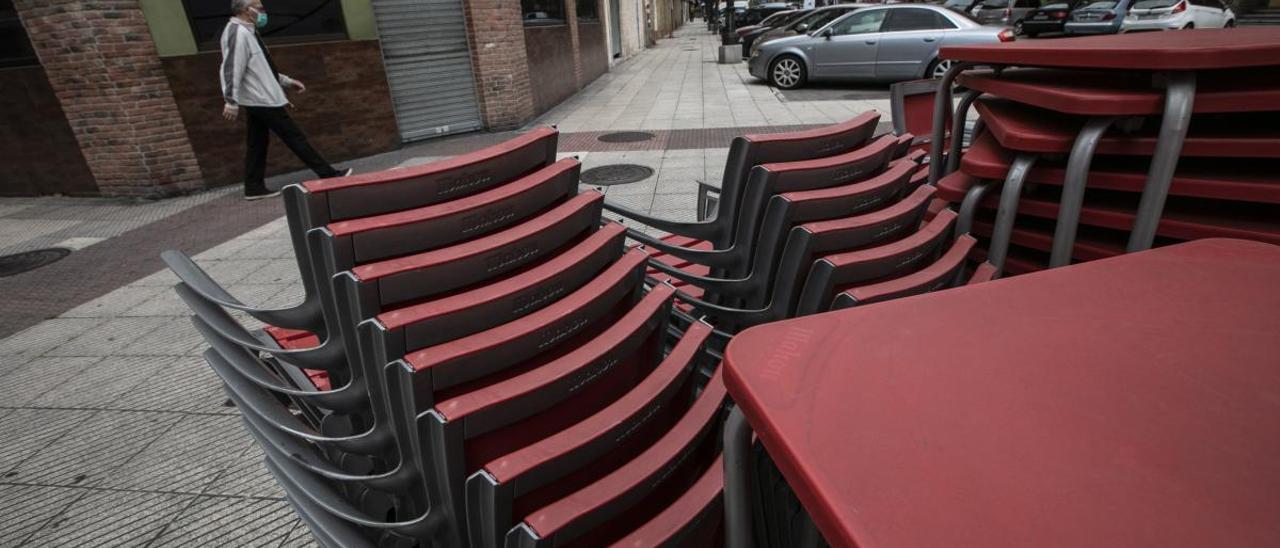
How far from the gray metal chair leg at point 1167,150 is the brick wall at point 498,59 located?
849cm

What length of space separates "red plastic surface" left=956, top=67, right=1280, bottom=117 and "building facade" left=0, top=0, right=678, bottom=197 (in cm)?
774

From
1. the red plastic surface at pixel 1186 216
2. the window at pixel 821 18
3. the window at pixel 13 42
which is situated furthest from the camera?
the window at pixel 821 18

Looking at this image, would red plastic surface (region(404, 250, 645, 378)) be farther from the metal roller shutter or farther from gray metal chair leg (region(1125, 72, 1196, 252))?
the metal roller shutter

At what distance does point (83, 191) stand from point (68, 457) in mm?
6142

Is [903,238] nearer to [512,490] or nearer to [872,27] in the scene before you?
[512,490]

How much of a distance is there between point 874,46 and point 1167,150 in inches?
416

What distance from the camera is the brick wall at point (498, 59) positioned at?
855 cm

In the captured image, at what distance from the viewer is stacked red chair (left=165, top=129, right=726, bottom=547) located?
1028 millimetres

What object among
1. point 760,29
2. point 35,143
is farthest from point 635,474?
point 760,29

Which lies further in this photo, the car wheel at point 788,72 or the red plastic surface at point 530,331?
the car wheel at point 788,72

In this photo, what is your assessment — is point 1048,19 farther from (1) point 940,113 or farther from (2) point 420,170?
(2) point 420,170

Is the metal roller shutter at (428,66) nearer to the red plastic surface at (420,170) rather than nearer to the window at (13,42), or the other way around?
the window at (13,42)

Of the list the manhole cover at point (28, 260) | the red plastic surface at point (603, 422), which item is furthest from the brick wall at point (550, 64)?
the red plastic surface at point (603, 422)

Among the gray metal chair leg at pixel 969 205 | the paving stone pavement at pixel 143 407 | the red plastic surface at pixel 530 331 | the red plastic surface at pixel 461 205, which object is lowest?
the paving stone pavement at pixel 143 407
